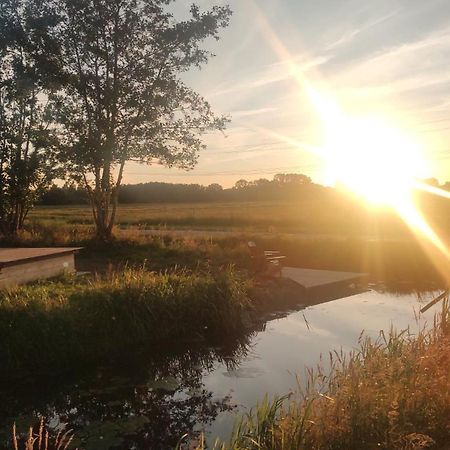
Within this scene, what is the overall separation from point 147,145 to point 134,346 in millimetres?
10470

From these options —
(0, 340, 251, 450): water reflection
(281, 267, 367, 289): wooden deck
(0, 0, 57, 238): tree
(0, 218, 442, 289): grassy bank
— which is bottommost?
(0, 340, 251, 450): water reflection

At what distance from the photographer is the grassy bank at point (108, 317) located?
812 cm

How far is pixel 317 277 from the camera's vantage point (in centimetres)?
1447

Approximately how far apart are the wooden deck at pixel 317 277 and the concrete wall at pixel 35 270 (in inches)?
221

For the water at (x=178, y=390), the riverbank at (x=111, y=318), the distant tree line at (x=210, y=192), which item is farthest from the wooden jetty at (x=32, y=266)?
the distant tree line at (x=210, y=192)

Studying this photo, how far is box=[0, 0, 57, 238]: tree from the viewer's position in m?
17.5

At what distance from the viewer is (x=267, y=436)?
16.7ft

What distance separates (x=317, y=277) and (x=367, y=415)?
9723 millimetres

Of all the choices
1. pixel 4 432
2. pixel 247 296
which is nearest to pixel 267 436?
pixel 4 432

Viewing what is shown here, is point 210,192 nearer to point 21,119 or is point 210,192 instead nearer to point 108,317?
point 21,119

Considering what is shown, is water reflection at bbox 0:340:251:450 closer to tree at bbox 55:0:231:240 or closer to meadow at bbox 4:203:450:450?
meadow at bbox 4:203:450:450

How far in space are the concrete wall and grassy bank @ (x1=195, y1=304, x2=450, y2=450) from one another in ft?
21.8

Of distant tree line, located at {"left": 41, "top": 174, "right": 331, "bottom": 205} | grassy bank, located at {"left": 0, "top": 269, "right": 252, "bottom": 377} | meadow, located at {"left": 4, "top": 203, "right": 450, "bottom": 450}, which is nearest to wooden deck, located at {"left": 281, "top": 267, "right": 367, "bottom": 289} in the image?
meadow, located at {"left": 4, "top": 203, "right": 450, "bottom": 450}

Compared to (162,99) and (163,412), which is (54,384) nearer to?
(163,412)
